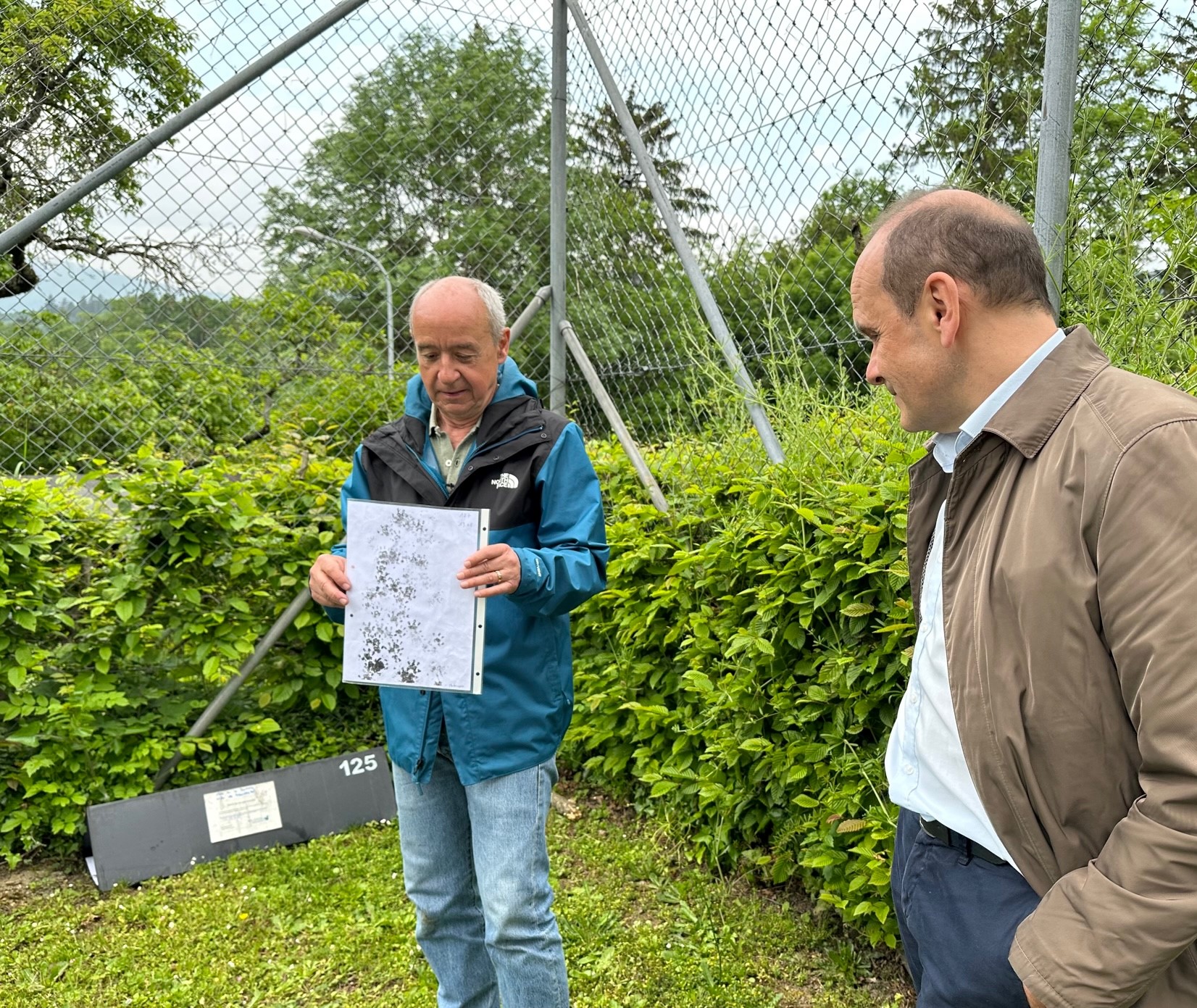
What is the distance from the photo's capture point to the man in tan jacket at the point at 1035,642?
3.64 ft

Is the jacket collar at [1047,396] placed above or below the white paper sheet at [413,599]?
above

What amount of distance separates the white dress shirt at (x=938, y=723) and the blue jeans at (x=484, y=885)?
98 cm

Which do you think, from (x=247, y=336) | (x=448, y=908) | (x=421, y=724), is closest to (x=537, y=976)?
Answer: (x=448, y=908)

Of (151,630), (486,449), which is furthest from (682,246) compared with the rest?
(151,630)

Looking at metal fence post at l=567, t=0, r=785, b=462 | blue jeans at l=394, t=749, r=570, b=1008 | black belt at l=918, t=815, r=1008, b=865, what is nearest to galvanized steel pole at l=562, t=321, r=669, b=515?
metal fence post at l=567, t=0, r=785, b=462

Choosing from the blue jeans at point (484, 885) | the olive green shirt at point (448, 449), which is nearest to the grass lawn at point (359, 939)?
the blue jeans at point (484, 885)

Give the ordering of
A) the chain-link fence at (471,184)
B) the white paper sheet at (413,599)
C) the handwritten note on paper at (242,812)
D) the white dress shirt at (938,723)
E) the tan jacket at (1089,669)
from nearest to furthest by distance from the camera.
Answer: the tan jacket at (1089,669), the white dress shirt at (938,723), the white paper sheet at (413,599), the chain-link fence at (471,184), the handwritten note on paper at (242,812)

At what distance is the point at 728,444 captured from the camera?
12.0ft

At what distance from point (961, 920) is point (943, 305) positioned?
916 mm

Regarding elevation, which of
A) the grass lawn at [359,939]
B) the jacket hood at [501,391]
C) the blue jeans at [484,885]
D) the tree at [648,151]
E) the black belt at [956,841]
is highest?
the tree at [648,151]

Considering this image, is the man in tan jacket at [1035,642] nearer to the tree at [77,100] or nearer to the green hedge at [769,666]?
the green hedge at [769,666]

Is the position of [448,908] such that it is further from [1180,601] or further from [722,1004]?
[1180,601]

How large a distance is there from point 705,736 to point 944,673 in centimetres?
213

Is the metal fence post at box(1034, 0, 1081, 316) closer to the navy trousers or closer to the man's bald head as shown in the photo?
the man's bald head
